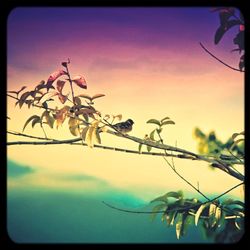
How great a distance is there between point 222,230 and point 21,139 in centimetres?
70

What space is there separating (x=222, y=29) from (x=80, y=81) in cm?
47

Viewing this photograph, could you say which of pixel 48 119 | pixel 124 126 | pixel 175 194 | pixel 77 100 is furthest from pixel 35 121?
pixel 175 194

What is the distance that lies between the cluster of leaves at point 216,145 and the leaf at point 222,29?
0.29m

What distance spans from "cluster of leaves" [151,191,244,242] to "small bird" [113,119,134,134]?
0.77ft

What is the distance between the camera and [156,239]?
5.03 ft

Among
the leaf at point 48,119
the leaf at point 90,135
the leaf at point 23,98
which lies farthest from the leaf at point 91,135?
the leaf at point 23,98

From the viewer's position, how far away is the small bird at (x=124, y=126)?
153 centimetres

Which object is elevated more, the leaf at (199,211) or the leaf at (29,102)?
the leaf at (29,102)

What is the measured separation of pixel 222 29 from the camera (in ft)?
5.01

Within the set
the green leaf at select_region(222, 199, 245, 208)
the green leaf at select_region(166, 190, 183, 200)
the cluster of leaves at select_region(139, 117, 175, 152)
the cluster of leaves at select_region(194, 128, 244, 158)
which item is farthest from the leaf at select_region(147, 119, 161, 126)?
the green leaf at select_region(222, 199, 245, 208)

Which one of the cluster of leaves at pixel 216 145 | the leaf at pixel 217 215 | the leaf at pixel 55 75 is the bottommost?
the leaf at pixel 217 215

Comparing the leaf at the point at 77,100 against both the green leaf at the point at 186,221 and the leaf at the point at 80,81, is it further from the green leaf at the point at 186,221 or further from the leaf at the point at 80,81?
the green leaf at the point at 186,221
